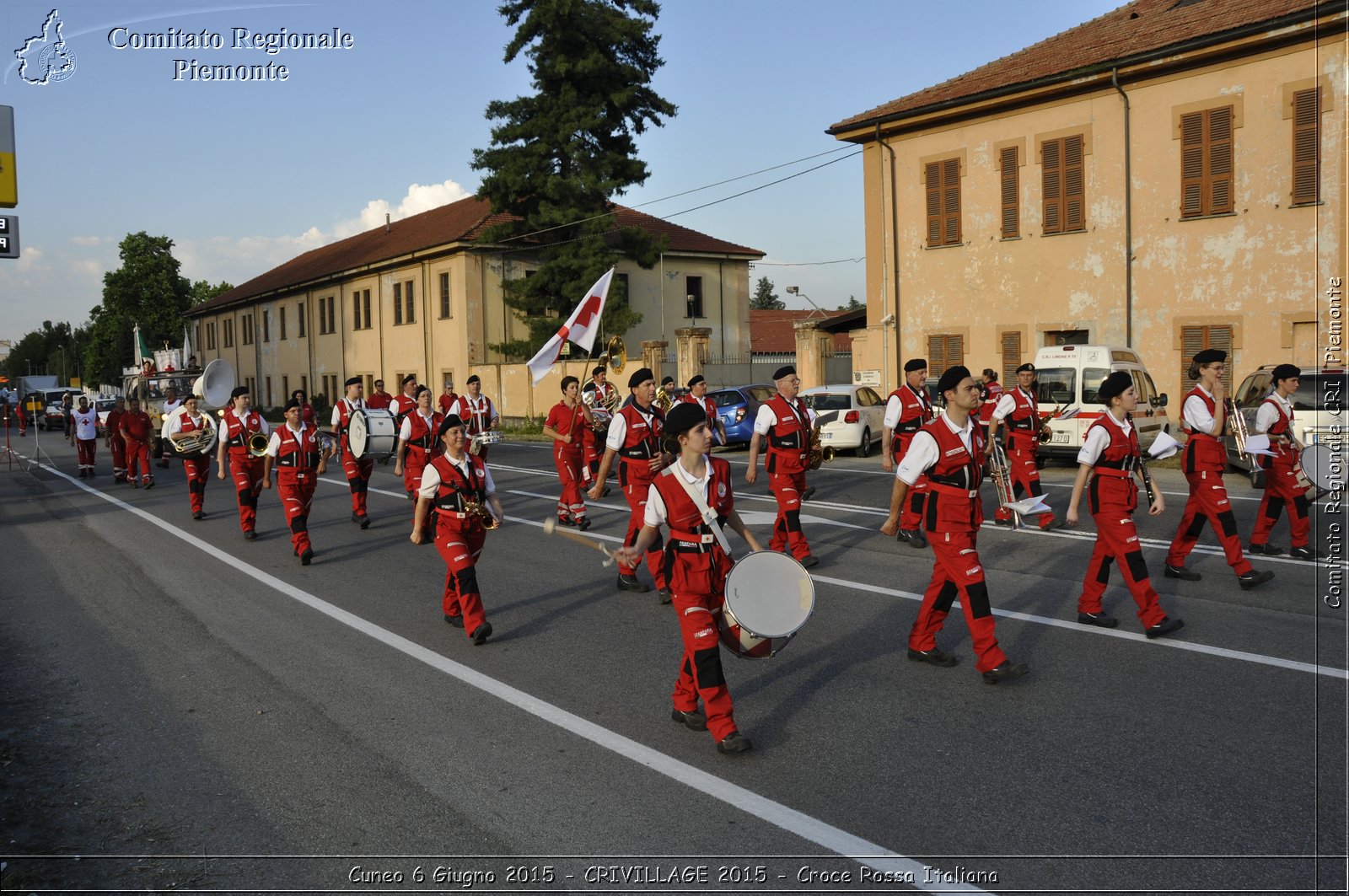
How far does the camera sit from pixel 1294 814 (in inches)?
Answer: 177

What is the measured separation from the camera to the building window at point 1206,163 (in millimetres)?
22266

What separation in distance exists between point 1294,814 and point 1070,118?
23.0m

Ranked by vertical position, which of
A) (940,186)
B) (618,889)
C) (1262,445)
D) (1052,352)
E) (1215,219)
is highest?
(940,186)

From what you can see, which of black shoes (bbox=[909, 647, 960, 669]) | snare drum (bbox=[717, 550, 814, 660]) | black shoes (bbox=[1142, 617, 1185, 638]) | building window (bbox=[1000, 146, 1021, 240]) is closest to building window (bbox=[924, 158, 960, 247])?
building window (bbox=[1000, 146, 1021, 240])

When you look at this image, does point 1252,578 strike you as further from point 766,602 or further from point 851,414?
point 851,414

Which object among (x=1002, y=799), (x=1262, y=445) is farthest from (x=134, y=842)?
(x=1262, y=445)

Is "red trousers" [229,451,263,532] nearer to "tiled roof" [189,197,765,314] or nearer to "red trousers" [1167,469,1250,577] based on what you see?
"red trousers" [1167,469,1250,577]

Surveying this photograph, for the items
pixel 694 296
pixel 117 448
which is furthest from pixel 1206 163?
pixel 694 296

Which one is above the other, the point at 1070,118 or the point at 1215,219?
the point at 1070,118

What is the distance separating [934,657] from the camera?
6.86 metres

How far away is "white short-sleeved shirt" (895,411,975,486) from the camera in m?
6.61

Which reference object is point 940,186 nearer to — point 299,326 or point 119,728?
point 119,728

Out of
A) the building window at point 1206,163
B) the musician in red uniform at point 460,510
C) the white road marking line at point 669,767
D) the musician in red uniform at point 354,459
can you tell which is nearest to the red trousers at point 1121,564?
the white road marking line at point 669,767

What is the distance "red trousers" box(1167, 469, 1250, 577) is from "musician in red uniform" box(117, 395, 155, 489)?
19391 millimetres
